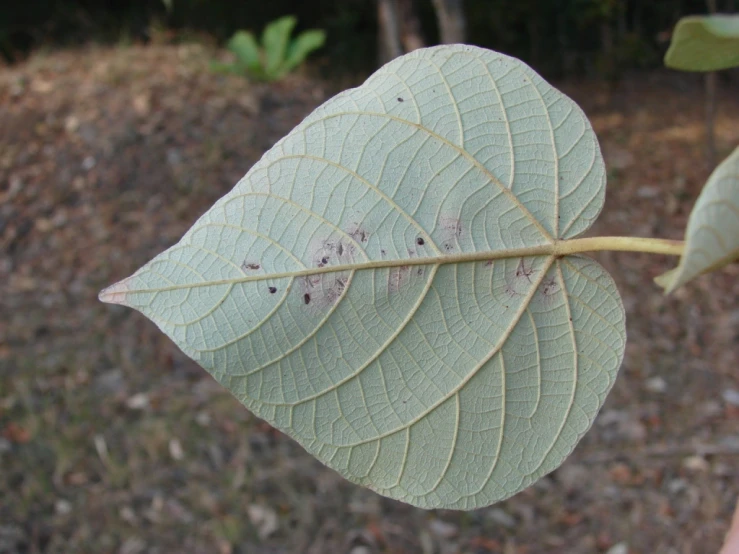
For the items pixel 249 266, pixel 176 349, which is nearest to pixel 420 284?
pixel 249 266

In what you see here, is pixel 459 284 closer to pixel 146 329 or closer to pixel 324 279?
pixel 324 279

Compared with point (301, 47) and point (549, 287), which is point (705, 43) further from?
point (301, 47)

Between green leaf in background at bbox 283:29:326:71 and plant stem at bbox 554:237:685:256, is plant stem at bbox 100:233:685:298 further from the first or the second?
green leaf in background at bbox 283:29:326:71

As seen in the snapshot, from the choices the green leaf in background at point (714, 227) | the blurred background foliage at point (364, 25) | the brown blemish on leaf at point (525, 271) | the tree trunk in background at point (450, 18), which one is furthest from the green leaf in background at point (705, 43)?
the blurred background foliage at point (364, 25)

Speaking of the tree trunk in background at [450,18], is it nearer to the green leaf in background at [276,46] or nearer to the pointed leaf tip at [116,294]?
the pointed leaf tip at [116,294]

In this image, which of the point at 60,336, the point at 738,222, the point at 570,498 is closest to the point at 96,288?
the point at 60,336
